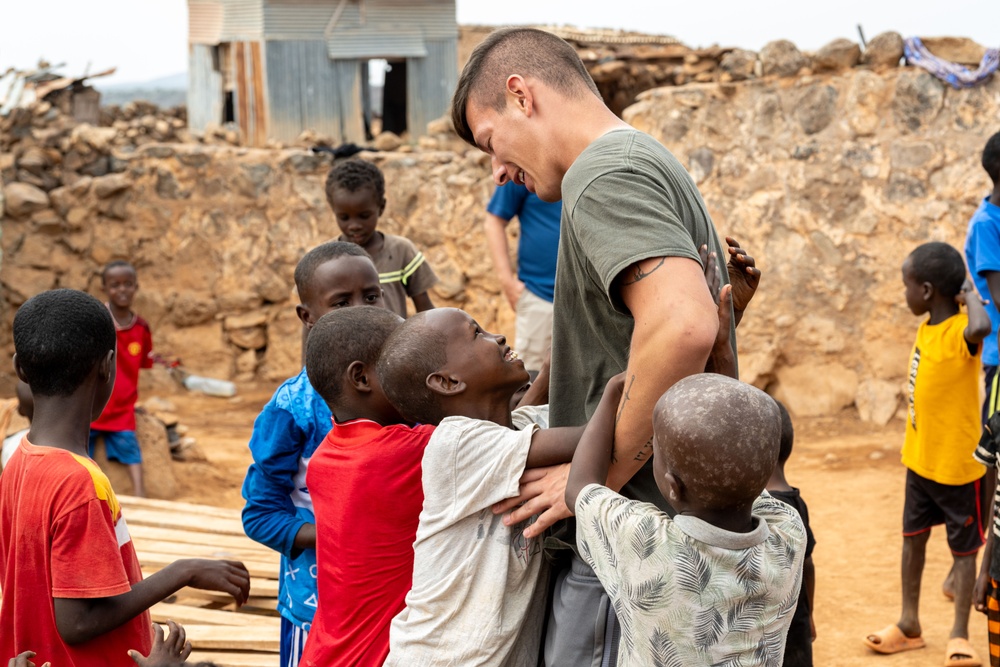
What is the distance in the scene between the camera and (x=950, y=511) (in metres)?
4.00

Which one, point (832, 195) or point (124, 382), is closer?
point (124, 382)

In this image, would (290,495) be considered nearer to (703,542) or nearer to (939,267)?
(703,542)

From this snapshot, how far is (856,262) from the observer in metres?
7.21

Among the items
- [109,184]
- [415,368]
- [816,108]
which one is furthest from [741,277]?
[109,184]

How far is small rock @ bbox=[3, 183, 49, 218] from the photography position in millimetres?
9086

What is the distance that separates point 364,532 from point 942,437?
2.93 meters

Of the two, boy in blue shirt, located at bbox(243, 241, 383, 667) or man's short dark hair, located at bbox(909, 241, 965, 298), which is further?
man's short dark hair, located at bbox(909, 241, 965, 298)

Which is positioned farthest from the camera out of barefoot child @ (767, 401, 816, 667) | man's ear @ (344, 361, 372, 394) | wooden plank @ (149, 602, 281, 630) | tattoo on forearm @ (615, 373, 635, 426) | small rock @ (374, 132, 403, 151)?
small rock @ (374, 132, 403, 151)

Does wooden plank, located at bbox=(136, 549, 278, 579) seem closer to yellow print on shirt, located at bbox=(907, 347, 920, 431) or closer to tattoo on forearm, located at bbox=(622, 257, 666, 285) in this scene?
yellow print on shirt, located at bbox=(907, 347, 920, 431)

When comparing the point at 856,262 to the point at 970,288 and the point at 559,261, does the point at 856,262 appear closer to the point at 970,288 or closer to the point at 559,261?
the point at 970,288

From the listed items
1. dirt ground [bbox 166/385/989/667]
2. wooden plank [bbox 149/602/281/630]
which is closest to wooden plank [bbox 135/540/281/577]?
wooden plank [bbox 149/602/281/630]

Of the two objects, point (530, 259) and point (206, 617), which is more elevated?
point (530, 259)

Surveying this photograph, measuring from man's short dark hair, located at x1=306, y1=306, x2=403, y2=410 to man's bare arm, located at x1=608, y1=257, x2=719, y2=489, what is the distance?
74 cm

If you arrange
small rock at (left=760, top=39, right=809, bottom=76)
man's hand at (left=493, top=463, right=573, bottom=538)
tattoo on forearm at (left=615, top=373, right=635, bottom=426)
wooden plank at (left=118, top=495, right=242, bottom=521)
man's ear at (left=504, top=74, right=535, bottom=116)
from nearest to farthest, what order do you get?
tattoo on forearm at (left=615, top=373, right=635, bottom=426), man's hand at (left=493, top=463, right=573, bottom=538), man's ear at (left=504, top=74, right=535, bottom=116), wooden plank at (left=118, top=495, right=242, bottom=521), small rock at (left=760, top=39, right=809, bottom=76)
